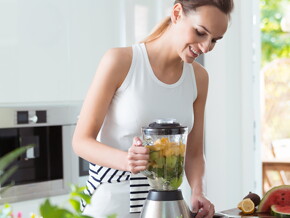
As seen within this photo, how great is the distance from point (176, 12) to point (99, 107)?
36cm

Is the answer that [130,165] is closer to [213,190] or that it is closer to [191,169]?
[191,169]

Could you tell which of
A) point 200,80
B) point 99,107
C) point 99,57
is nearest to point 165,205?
point 99,107

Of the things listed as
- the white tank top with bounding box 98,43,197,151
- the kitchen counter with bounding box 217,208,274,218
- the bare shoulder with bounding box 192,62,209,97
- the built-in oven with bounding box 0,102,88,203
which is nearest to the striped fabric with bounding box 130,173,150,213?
the white tank top with bounding box 98,43,197,151

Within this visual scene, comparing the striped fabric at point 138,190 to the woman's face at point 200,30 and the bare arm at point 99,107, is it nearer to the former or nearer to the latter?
the bare arm at point 99,107

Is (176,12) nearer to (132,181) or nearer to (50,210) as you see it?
(132,181)

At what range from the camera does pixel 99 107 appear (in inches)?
63.9

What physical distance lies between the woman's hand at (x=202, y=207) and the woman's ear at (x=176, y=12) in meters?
0.52

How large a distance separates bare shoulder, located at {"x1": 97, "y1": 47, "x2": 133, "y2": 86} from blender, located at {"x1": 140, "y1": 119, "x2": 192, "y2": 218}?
0.32m

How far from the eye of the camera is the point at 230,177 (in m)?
3.63

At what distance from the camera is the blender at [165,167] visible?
136 centimetres

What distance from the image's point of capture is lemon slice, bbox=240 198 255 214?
5.80 feet

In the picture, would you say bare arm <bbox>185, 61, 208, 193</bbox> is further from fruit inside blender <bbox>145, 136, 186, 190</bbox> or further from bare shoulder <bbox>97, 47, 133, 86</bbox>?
fruit inside blender <bbox>145, 136, 186, 190</bbox>

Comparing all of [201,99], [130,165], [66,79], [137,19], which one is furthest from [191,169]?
[137,19]

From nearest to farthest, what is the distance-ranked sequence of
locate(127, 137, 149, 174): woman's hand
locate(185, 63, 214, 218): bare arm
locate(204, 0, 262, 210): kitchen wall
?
locate(127, 137, 149, 174): woman's hand
locate(185, 63, 214, 218): bare arm
locate(204, 0, 262, 210): kitchen wall
